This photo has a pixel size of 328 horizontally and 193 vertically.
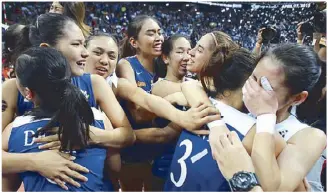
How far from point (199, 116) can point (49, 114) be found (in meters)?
0.44

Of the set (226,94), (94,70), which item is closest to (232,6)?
(226,94)

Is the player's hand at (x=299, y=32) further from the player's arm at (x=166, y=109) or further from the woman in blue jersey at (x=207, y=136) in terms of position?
→ the player's arm at (x=166, y=109)

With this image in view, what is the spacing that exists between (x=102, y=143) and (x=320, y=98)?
0.71 metres

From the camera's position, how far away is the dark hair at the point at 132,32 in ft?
5.39

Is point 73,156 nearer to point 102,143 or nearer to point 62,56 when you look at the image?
point 102,143

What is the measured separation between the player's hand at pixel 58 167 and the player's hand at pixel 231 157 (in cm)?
41

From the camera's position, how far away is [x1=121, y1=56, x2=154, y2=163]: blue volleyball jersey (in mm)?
1414

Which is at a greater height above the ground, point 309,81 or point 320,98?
point 309,81

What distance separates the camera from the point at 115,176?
55.7 inches

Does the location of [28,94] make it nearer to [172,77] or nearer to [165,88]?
[165,88]

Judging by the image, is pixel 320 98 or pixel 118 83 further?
pixel 118 83

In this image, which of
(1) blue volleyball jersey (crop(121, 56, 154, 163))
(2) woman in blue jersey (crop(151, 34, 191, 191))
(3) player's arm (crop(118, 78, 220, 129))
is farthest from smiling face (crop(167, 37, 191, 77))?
(3) player's arm (crop(118, 78, 220, 129))

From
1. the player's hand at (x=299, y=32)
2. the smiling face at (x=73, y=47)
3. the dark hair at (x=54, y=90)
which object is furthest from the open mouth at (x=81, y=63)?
the player's hand at (x=299, y=32)

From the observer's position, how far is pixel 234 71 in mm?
1228
